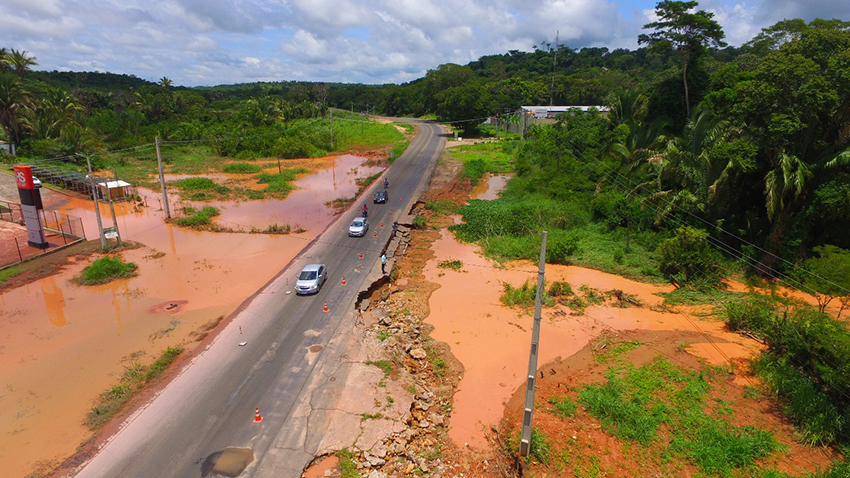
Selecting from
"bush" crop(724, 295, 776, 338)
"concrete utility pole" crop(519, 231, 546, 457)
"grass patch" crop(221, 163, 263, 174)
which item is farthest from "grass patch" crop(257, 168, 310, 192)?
"bush" crop(724, 295, 776, 338)

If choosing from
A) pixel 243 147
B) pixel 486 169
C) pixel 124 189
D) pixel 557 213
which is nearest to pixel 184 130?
pixel 243 147

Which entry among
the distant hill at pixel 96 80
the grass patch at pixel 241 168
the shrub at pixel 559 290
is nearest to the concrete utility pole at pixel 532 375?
the shrub at pixel 559 290

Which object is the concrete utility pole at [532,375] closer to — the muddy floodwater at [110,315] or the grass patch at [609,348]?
the grass patch at [609,348]

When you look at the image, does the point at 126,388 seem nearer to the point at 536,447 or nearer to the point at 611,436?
the point at 536,447

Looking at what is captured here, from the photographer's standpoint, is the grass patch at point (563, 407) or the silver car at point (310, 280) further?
the silver car at point (310, 280)

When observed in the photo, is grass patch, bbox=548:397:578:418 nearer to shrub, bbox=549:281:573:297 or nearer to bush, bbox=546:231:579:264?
shrub, bbox=549:281:573:297

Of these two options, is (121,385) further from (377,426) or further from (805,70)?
(805,70)
